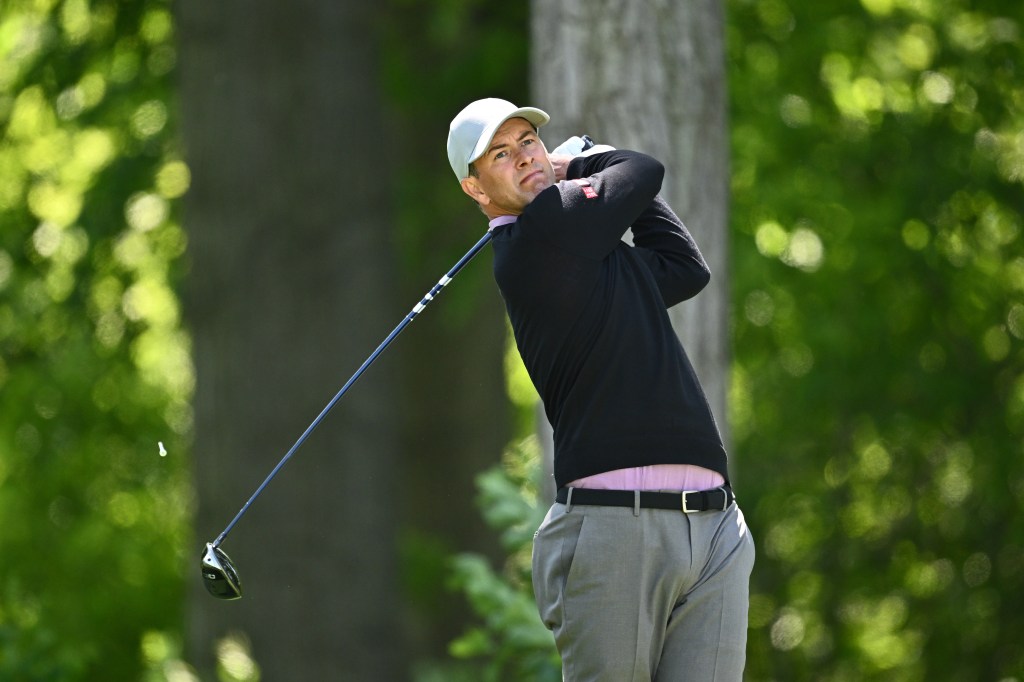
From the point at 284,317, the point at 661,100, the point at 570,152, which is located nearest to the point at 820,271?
the point at 284,317

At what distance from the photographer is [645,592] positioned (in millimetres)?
2979

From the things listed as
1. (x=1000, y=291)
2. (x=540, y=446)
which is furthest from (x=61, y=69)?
(x=1000, y=291)

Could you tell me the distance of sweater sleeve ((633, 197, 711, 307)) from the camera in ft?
10.6

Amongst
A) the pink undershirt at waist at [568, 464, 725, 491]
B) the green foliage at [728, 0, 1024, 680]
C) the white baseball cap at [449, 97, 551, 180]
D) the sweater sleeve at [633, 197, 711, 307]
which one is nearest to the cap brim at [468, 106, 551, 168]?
the white baseball cap at [449, 97, 551, 180]

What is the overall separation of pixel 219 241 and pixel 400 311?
4.13 feet

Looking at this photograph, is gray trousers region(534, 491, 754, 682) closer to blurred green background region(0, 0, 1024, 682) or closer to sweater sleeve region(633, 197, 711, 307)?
sweater sleeve region(633, 197, 711, 307)

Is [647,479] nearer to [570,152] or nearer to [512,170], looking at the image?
[512,170]

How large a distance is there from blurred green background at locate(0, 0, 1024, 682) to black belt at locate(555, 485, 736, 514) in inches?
185

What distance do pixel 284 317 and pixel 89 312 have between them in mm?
1984

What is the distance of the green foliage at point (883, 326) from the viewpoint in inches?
308

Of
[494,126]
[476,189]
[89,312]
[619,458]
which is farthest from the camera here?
[89,312]

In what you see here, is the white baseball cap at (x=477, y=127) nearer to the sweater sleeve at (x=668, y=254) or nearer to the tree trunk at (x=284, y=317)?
the sweater sleeve at (x=668, y=254)

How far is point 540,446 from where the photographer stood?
520cm

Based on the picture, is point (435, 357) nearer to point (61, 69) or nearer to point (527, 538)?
point (61, 69)
